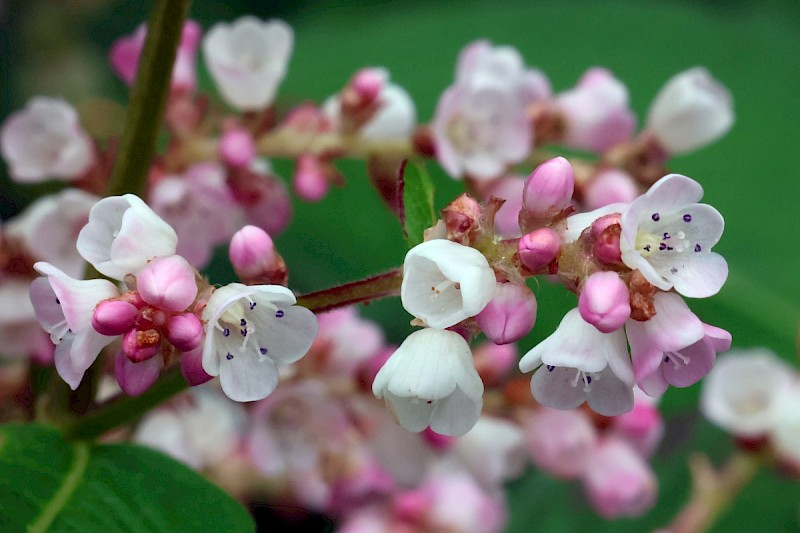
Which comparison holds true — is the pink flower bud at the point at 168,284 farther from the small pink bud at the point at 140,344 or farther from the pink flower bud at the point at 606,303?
the pink flower bud at the point at 606,303

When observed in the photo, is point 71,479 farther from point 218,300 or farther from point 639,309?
point 639,309

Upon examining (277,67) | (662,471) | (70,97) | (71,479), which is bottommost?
(662,471)

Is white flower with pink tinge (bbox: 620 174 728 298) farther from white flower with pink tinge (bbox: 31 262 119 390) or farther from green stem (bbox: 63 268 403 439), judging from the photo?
white flower with pink tinge (bbox: 31 262 119 390)

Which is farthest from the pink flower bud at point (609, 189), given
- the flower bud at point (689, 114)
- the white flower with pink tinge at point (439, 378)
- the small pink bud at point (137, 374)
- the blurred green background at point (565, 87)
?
the small pink bud at point (137, 374)

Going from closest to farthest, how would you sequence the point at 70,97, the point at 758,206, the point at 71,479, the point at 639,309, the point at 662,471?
the point at 639,309 → the point at 71,479 → the point at 662,471 → the point at 758,206 → the point at 70,97

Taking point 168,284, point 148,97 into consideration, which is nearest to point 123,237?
point 168,284

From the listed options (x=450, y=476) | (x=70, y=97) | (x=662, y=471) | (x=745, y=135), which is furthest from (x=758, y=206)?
(x=70, y=97)
